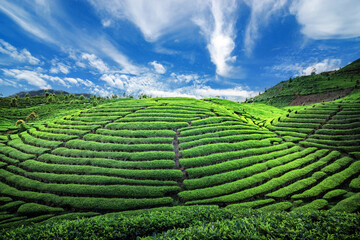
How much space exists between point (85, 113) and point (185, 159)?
3392 centimetres

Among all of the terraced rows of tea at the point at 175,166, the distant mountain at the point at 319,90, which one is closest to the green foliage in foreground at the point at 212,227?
the terraced rows of tea at the point at 175,166

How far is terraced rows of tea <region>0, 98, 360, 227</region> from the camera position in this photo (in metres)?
14.8

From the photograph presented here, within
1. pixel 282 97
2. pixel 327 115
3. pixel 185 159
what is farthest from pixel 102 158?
pixel 282 97

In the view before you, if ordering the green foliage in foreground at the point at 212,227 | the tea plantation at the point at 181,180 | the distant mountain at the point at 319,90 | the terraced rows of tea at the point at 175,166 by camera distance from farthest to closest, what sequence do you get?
the distant mountain at the point at 319,90 < the terraced rows of tea at the point at 175,166 < the tea plantation at the point at 181,180 < the green foliage in foreground at the point at 212,227

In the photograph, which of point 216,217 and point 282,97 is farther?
point 282,97

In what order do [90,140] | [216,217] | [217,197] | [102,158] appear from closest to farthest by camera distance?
[216,217]
[217,197]
[102,158]
[90,140]

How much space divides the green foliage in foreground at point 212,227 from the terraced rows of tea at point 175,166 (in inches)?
229

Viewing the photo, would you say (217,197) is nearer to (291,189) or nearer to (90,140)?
(291,189)

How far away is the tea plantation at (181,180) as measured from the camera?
809cm

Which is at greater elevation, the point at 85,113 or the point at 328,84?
the point at 328,84

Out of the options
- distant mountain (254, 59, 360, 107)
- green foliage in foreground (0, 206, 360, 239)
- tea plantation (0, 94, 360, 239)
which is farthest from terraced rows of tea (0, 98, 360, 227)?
distant mountain (254, 59, 360, 107)

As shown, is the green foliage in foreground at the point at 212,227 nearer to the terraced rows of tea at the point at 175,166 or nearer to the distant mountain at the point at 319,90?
the terraced rows of tea at the point at 175,166

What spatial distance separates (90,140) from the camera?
26047 millimetres

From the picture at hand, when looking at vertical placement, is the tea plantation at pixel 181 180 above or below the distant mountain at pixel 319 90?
below
